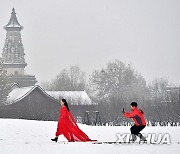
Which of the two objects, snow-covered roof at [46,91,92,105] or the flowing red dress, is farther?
snow-covered roof at [46,91,92,105]

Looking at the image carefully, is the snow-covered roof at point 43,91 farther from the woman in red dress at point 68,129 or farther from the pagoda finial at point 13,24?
the woman in red dress at point 68,129

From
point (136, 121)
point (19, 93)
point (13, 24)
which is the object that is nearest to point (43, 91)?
point (19, 93)

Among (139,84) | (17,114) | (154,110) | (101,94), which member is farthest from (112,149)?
(139,84)

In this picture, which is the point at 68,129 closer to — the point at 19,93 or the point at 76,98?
the point at 19,93

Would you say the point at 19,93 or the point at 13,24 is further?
the point at 13,24

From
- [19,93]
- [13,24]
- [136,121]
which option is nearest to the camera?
[136,121]

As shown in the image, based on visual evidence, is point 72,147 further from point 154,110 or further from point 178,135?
point 154,110

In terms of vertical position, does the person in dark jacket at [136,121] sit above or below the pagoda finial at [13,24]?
below

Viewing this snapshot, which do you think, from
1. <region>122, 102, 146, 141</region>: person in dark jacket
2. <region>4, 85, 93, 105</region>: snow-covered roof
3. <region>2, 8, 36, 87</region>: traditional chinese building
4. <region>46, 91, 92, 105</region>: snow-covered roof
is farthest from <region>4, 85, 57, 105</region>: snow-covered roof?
<region>122, 102, 146, 141</region>: person in dark jacket

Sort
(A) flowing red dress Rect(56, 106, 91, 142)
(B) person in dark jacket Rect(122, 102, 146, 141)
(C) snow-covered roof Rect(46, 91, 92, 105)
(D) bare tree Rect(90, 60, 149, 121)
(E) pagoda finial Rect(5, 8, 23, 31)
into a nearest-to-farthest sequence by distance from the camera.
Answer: (B) person in dark jacket Rect(122, 102, 146, 141) → (A) flowing red dress Rect(56, 106, 91, 142) → (C) snow-covered roof Rect(46, 91, 92, 105) → (D) bare tree Rect(90, 60, 149, 121) → (E) pagoda finial Rect(5, 8, 23, 31)

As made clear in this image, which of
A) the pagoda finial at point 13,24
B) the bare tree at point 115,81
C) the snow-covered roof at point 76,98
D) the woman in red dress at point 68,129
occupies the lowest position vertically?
the woman in red dress at point 68,129

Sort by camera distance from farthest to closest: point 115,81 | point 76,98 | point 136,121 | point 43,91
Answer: point 115,81 < point 76,98 < point 43,91 < point 136,121

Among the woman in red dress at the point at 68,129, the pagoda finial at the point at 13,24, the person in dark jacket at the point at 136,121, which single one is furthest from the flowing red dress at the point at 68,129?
the pagoda finial at the point at 13,24

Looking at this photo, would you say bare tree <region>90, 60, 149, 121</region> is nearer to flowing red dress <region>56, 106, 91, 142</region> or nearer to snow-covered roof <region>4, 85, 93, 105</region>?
snow-covered roof <region>4, 85, 93, 105</region>
